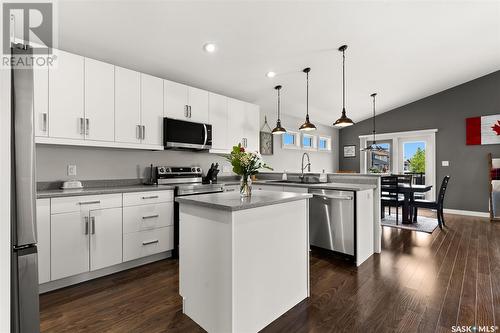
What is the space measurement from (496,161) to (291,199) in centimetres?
622

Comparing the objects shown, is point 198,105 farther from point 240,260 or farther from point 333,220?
point 240,260

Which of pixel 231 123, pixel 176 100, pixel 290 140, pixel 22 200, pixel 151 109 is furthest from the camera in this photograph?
pixel 290 140

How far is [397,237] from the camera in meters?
4.19

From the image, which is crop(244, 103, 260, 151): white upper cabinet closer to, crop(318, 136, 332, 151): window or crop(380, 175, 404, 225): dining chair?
crop(380, 175, 404, 225): dining chair

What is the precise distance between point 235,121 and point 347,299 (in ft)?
10.4

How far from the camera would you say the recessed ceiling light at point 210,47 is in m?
3.23

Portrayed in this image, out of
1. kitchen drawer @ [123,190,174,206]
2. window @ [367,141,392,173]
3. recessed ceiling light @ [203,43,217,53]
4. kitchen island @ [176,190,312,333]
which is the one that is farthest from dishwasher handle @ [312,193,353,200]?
window @ [367,141,392,173]

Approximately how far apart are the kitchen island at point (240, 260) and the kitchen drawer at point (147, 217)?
3.77 ft

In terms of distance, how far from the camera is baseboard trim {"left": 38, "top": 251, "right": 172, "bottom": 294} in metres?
2.41

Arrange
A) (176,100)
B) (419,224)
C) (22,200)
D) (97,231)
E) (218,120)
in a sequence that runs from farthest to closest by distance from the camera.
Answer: (419,224), (218,120), (176,100), (97,231), (22,200)

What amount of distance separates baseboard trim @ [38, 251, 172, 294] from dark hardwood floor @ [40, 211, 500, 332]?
0.08 meters

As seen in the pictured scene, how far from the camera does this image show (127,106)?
316 cm

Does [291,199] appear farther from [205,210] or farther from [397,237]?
[397,237]

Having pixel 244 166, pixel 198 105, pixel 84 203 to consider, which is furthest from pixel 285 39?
pixel 84 203
